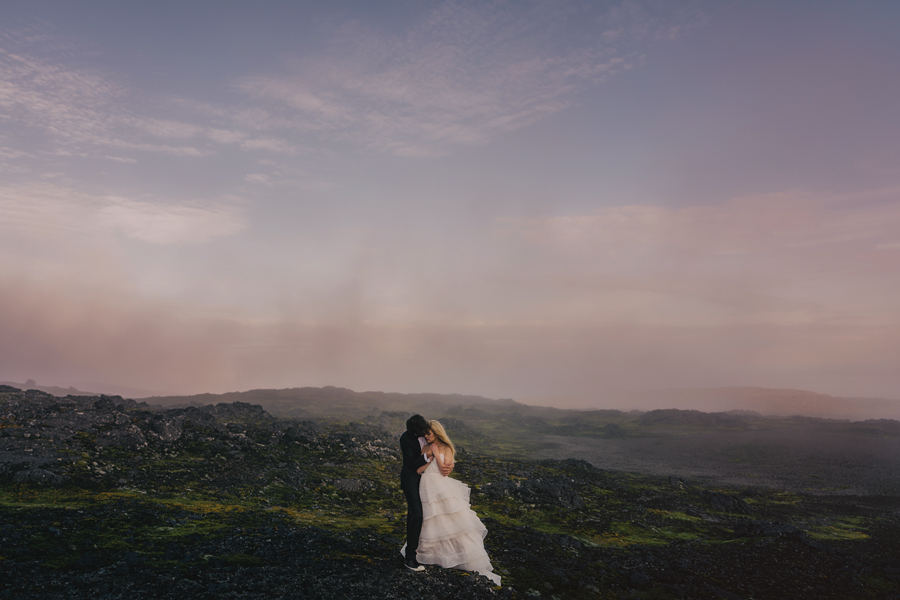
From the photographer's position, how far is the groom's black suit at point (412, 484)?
12.5m

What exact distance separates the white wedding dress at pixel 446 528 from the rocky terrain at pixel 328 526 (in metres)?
Result: 0.45

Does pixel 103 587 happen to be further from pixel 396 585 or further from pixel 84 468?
pixel 84 468

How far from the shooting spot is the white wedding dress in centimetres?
1277

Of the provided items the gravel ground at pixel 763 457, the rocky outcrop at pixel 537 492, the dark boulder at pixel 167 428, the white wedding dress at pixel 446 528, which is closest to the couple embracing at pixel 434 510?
the white wedding dress at pixel 446 528

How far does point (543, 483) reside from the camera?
95.2 ft

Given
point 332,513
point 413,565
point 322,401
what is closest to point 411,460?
point 413,565

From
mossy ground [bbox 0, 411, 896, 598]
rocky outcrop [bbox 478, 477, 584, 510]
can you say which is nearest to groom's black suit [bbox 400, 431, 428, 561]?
mossy ground [bbox 0, 411, 896, 598]

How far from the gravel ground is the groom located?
152 feet

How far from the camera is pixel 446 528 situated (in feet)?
42.2

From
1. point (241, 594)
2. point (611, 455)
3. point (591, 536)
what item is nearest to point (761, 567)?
point (591, 536)

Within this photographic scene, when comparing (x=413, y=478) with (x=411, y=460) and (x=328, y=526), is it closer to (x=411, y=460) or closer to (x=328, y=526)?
(x=411, y=460)

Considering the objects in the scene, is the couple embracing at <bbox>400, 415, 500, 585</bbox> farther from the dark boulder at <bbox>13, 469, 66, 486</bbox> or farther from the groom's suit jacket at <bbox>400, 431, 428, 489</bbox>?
the dark boulder at <bbox>13, 469, 66, 486</bbox>

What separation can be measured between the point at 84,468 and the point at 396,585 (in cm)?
1999

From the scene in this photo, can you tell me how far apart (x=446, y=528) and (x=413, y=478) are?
77.8 inches
